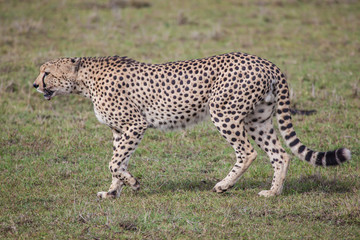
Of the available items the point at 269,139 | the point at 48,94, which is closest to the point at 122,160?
the point at 48,94

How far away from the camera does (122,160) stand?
5.98 metres

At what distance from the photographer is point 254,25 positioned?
46.8 feet

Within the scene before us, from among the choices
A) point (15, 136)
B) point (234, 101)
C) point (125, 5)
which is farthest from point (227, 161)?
point (125, 5)

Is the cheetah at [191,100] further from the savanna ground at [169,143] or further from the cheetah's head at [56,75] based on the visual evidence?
the savanna ground at [169,143]

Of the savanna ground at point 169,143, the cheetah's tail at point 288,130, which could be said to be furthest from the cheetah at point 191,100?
the savanna ground at point 169,143

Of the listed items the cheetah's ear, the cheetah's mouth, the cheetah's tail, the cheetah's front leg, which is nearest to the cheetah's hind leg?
the cheetah's tail

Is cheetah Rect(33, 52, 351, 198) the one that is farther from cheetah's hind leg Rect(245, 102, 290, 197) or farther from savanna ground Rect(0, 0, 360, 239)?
savanna ground Rect(0, 0, 360, 239)

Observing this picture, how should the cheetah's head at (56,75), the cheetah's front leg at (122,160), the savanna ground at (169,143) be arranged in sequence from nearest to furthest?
the savanna ground at (169,143), the cheetah's front leg at (122,160), the cheetah's head at (56,75)

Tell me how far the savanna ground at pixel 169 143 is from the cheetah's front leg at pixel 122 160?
15 centimetres

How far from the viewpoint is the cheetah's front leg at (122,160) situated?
19.6 feet

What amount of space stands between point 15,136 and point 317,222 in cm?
455

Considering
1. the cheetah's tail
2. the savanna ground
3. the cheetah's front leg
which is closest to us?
the savanna ground

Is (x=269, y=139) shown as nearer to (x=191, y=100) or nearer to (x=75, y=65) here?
(x=191, y=100)

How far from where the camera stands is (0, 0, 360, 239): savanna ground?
520cm
